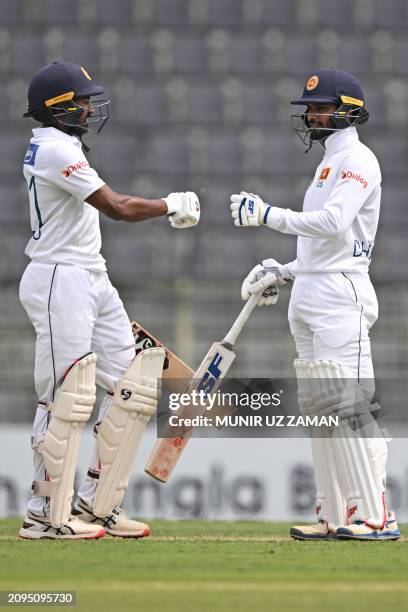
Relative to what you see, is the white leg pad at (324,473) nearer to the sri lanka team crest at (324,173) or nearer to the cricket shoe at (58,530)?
the sri lanka team crest at (324,173)

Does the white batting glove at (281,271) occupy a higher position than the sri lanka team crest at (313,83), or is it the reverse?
the sri lanka team crest at (313,83)

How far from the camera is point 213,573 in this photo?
397 cm

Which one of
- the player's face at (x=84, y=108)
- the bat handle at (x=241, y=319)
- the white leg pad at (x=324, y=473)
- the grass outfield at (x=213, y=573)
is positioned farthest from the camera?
the bat handle at (x=241, y=319)

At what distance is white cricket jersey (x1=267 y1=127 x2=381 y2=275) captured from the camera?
15.7 ft

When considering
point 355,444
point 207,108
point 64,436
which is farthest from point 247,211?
point 207,108

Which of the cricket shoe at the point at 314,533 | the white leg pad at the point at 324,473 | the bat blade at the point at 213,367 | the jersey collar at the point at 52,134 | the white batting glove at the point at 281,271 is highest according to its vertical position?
the jersey collar at the point at 52,134

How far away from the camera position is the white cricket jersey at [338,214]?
4.79m

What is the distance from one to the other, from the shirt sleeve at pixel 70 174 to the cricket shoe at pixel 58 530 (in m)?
1.13

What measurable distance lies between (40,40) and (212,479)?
13.7 ft

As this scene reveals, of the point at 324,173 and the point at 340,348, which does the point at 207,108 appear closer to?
the point at 324,173

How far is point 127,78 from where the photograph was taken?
965cm

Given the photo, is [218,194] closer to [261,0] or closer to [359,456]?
[261,0]

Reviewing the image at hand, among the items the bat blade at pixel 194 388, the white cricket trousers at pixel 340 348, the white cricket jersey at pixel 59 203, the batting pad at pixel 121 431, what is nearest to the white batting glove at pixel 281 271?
the white cricket trousers at pixel 340 348

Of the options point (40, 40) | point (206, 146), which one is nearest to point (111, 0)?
point (40, 40)
